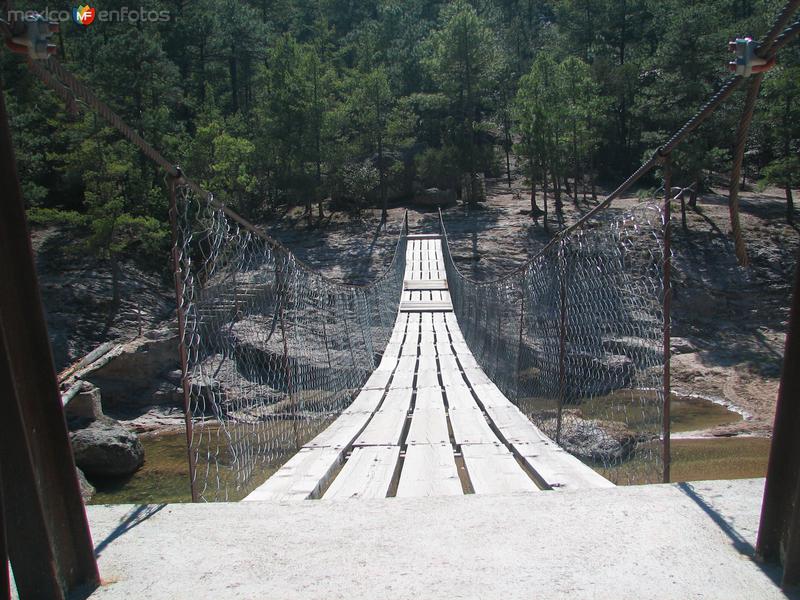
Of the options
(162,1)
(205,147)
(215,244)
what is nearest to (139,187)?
(205,147)

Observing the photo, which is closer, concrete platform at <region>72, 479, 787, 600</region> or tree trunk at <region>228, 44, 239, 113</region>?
concrete platform at <region>72, 479, 787, 600</region>

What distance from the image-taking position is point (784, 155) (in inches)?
496

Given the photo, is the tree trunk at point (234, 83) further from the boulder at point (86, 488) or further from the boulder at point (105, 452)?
the boulder at point (86, 488)

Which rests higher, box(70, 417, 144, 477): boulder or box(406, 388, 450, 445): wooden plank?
box(406, 388, 450, 445): wooden plank

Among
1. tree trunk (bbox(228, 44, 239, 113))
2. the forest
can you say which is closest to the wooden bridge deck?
the forest

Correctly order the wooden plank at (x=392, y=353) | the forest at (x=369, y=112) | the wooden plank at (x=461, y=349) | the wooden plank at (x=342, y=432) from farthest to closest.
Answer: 1. the forest at (x=369, y=112)
2. the wooden plank at (x=461, y=349)
3. the wooden plank at (x=392, y=353)
4. the wooden plank at (x=342, y=432)

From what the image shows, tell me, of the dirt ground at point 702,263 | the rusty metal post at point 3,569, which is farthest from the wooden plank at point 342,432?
the dirt ground at point 702,263

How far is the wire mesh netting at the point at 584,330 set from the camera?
96.3 inches

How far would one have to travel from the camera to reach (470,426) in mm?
3037

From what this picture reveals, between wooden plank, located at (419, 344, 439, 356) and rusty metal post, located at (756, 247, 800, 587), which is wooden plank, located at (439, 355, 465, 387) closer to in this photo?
wooden plank, located at (419, 344, 439, 356)

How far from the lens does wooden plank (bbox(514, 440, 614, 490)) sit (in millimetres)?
1890

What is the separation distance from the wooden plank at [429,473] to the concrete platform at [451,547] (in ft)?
1.61

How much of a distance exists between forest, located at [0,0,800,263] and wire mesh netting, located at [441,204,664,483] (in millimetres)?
6776

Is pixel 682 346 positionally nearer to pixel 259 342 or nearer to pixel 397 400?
pixel 259 342
